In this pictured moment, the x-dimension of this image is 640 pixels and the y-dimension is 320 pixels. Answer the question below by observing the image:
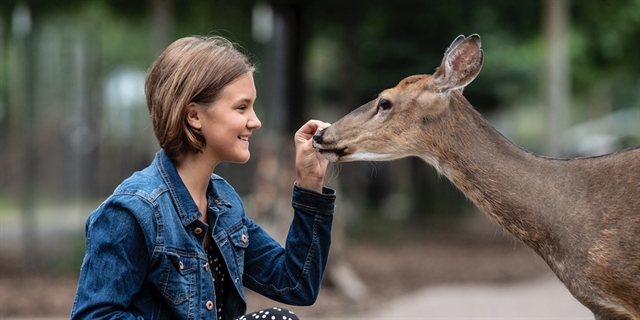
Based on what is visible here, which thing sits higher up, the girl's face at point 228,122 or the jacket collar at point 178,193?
the girl's face at point 228,122

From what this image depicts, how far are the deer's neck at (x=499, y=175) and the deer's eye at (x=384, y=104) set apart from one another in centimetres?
36

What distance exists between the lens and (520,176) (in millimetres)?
4023

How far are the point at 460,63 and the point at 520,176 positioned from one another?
64cm

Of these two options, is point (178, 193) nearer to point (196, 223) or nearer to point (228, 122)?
point (196, 223)

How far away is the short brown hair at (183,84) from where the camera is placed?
10.3 ft

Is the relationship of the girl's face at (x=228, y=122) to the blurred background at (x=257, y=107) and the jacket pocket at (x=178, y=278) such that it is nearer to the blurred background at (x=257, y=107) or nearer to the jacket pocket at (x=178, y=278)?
the jacket pocket at (x=178, y=278)

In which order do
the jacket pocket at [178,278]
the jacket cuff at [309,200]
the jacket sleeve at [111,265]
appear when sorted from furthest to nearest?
the jacket cuff at [309,200] < the jacket pocket at [178,278] < the jacket sleeve at [111,265]

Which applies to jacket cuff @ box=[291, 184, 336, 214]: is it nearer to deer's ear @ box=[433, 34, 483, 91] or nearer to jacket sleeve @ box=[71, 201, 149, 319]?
jacket sleeve @ box=[71, 201, 149, 319]

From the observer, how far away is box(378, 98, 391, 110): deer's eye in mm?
4406

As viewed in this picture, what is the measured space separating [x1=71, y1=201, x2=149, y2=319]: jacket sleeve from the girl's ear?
0.46 metres

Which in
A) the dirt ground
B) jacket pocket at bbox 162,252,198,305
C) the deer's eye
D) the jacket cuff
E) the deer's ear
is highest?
the deer's ear

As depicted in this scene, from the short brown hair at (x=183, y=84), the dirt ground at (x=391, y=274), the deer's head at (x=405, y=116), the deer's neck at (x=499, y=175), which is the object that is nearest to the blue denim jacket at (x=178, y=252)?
the short brown hair at (x=183, y=84)

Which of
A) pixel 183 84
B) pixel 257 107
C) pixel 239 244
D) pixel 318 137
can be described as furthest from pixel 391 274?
pixel 183 84

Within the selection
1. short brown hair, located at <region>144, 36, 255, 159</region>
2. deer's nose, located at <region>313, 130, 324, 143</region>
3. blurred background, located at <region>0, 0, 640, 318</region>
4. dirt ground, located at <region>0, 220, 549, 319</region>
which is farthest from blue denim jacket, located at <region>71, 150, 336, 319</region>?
blurred background, located at <region>0, 0, 640, 318</region>
